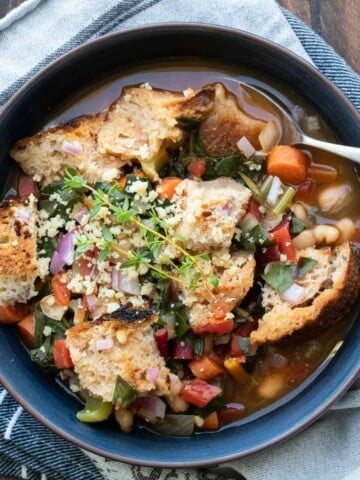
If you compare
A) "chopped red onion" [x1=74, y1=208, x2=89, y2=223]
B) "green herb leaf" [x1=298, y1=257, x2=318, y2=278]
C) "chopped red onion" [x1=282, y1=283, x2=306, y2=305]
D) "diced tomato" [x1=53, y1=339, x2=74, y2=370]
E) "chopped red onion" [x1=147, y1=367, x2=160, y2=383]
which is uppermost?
"chopped red onion" [x1=74, y1=208, x2=89, y2=223]

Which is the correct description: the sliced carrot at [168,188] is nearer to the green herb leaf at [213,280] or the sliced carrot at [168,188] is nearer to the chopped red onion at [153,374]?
the green herb leaf at [213,280]

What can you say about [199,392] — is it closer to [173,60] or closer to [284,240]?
[284,240]

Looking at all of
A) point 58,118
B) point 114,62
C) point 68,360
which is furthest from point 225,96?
point 68,360

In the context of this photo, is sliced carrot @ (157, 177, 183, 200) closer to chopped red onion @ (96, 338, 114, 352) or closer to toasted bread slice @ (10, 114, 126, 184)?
toasted bread slice @ (10, 114, 126, 184)

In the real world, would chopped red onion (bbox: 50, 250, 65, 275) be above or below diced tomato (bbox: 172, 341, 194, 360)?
above

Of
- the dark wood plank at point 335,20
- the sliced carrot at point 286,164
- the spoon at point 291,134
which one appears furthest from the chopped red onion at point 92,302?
the dark wood plank at point 335,20

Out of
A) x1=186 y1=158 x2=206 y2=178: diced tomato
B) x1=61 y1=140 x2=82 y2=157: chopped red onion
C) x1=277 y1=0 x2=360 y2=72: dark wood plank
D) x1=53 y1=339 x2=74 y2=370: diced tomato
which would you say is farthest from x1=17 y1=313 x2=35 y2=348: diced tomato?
x1=277 y1=0 x2=360 y2=72: dark wood plank

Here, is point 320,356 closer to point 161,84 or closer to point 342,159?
point 342,159
